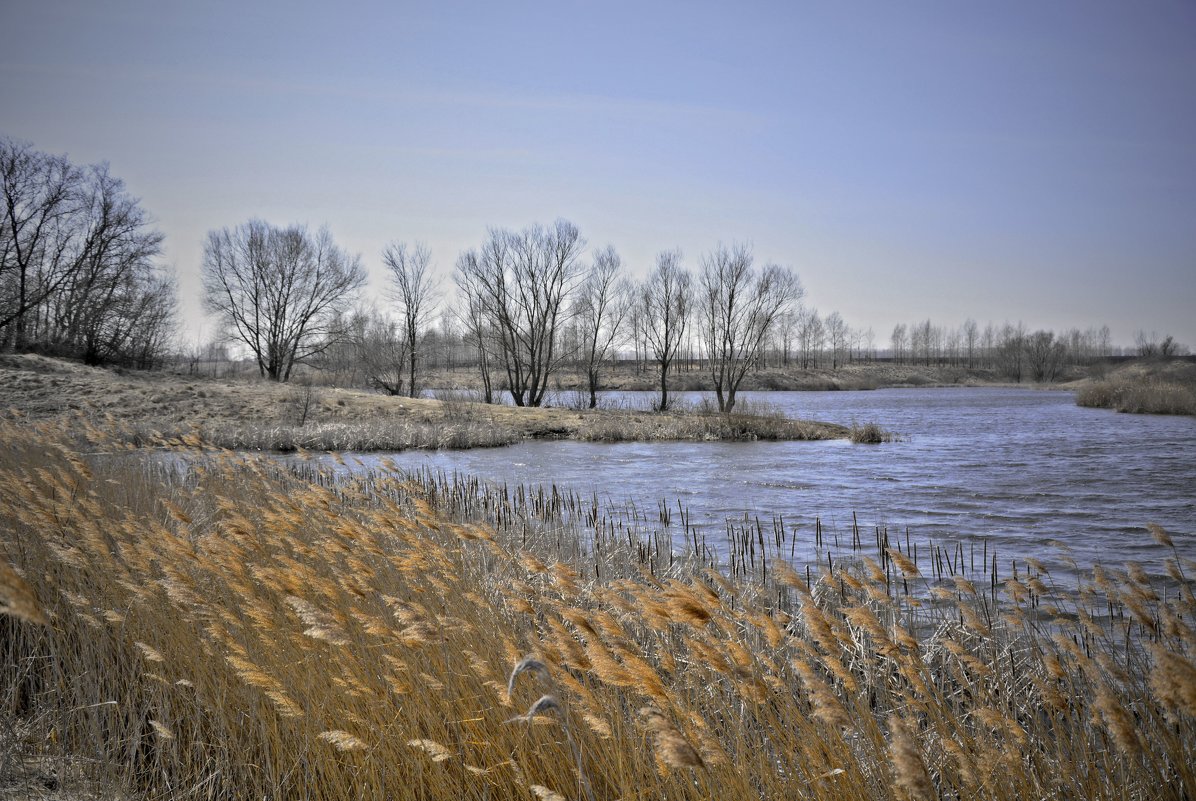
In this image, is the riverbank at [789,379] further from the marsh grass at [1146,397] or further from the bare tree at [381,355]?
the marsh grass at [1146,397]

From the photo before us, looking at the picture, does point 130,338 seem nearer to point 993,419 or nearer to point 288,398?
point 288,398

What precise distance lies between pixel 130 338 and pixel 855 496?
43.5 meters

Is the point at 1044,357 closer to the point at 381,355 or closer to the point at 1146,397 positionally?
the point at 1146,397

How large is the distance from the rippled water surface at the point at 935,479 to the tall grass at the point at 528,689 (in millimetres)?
5794

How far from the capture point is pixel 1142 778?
8.49 ft

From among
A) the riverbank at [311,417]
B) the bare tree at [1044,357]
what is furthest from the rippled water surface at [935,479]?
the bare tree at [1044,357]

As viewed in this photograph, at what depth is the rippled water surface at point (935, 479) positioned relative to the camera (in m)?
11.7

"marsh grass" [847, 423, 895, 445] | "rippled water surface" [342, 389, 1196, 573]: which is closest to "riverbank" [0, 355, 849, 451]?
"marsh grass" [847, 423, 895, 445]

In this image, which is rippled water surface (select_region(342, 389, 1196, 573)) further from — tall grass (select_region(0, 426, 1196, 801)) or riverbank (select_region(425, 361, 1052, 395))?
riverbank (select_region(425, 361, 1052, 395))

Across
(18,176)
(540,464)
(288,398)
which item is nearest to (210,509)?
(540,464)

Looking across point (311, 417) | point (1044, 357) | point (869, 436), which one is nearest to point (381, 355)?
point (311, 417)

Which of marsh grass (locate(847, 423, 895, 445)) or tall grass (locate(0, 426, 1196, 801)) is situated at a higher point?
tall grass (locate(0, 426, 1196, 801))

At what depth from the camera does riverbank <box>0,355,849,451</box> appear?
24000 mm

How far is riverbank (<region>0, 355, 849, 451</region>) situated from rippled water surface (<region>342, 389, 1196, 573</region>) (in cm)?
156
